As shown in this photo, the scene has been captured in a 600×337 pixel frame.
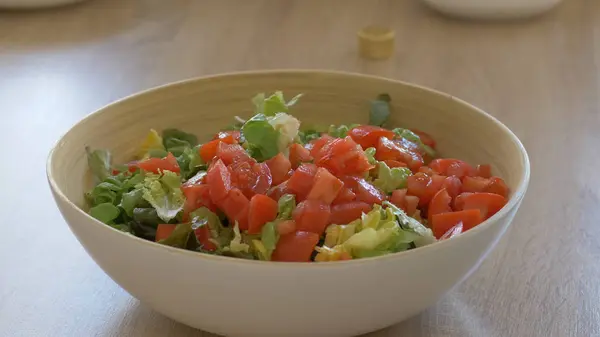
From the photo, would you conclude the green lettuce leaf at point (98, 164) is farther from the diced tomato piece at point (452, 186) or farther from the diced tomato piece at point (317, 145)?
the diced tomato piece at point (452, 186)

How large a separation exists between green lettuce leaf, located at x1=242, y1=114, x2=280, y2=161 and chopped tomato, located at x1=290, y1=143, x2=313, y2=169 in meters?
0.02

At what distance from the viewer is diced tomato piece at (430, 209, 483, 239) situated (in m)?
0.82

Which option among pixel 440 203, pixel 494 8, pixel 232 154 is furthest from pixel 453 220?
pixel 494 8

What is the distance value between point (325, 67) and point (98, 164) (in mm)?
694

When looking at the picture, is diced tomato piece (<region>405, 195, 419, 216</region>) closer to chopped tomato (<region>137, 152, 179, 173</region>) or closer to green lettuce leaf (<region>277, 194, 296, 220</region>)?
green lettuce leaf (<region>277, 194, 296, 220</region>)

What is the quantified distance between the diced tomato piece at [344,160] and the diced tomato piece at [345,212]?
52mm

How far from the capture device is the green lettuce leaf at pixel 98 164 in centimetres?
95

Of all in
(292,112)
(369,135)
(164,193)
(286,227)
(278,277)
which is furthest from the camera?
(292,112)

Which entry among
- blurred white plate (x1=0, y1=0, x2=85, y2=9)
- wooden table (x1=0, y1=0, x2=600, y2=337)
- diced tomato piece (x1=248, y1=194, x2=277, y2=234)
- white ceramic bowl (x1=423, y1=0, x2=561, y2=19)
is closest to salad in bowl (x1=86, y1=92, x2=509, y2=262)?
diced tomato piece (x1=248, y1=194, x2=277, y2=234)

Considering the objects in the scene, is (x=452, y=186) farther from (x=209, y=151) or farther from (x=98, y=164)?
(x=98, y=164)

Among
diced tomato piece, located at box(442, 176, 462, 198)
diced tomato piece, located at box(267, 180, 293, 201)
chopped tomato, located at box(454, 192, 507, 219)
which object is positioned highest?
diced tomato piece, located at box(267, 180, 293, 201)

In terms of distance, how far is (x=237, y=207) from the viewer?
Answer: 801 mm

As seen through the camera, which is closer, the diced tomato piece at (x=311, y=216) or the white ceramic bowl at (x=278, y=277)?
the white ceramic bowl at (x=278, y=277)

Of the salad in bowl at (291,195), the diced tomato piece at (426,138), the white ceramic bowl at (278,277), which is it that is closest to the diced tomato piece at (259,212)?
the salad in bowl at (291,195)
